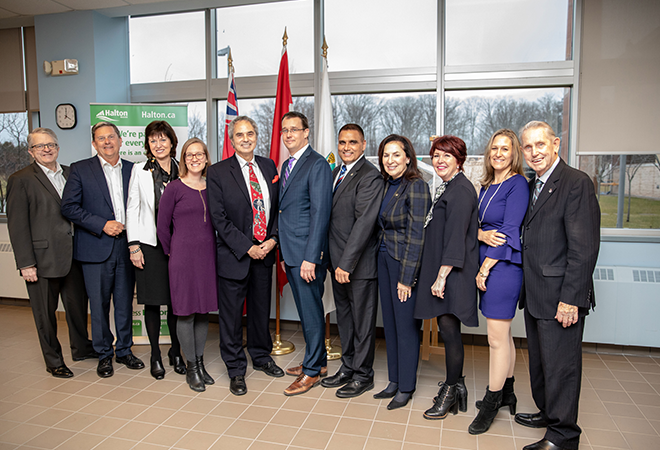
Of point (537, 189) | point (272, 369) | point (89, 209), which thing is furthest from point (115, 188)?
point (537, 189)

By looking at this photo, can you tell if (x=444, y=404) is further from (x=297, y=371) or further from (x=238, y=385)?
(x=238, y=385)

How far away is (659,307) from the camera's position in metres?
3.67

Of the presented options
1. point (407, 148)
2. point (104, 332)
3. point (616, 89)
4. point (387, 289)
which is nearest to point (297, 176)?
point (407, 148)

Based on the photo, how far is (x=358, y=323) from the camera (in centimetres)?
301

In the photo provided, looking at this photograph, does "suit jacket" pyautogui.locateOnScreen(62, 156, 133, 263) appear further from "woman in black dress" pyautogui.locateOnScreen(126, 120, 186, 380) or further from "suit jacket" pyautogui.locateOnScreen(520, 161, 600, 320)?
"suit jacket" pyautogui.locateOnScreen(520, 161, 600, 320)

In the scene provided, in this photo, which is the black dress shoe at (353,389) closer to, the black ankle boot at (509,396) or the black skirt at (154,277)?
the black ankle boot at (509,396)

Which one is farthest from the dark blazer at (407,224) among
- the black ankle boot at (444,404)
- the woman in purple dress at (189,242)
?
the woman in purple dress at (189,242)

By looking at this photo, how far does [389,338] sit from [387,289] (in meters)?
0.34

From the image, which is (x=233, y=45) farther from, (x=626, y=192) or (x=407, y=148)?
(x=626, y=192)

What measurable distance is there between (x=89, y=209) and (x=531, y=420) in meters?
3.34

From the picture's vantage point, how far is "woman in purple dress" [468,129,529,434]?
96.3 inches

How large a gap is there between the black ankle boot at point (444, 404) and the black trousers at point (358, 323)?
52 centimetres

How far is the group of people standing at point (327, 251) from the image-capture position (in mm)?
2328

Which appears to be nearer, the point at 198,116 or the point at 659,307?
the point at 659,307
